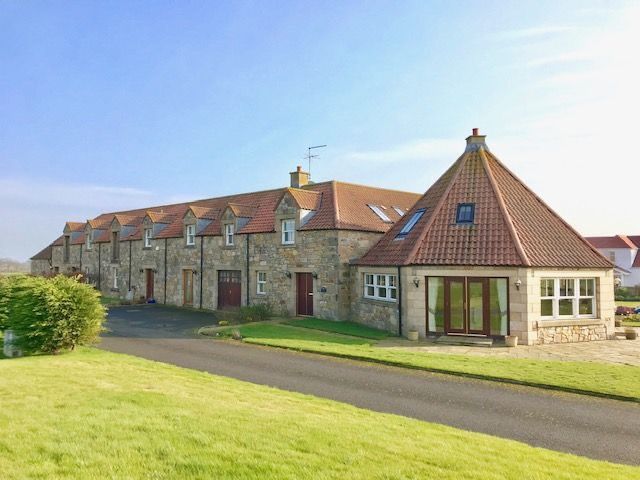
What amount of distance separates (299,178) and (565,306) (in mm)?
18605

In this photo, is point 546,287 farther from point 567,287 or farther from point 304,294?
point 304,294

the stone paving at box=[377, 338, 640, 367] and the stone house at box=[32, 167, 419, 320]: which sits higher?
the stone house at box=[32, 167, 419, 320]

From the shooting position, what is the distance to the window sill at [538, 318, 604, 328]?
721 inches

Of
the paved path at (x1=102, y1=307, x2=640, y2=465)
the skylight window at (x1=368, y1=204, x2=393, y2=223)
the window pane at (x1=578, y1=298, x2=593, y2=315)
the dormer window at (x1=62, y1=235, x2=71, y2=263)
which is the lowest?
the paved path at (x1=102, y1=307, x2=640, y2=465)

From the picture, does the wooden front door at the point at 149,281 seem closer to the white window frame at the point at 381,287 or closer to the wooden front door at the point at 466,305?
the white window frame at the point at 381,287

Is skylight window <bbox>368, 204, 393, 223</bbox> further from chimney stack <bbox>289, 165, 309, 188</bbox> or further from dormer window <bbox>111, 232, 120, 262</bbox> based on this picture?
dormer window <bbox>111, 232, 120, 262</bbox>

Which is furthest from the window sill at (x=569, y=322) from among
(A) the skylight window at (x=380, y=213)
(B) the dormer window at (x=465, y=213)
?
(A) the skylight window at (x=380, y=213)

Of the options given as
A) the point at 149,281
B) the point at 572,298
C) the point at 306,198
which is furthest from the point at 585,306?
the point at 149,281

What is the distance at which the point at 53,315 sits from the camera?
15.1 meters


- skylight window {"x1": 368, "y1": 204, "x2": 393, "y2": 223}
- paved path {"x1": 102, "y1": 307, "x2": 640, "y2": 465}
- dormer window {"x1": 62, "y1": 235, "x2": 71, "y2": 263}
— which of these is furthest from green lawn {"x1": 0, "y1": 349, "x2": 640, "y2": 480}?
dormer window {"x1": 62, "y1": 235, "x2": 71, "y2": 263}

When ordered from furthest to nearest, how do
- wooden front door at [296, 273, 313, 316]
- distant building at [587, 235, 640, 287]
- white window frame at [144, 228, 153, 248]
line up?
distant building at [587, 235, 640, 287] < white window frame at [144, 228, 153, 248] < wooden front door at [296, 273, 313, 316]

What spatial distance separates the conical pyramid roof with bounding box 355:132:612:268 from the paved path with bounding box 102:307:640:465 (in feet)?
23.5

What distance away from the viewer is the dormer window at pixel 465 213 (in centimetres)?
2061

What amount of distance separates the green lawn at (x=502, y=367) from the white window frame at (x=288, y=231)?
8.39 meters
